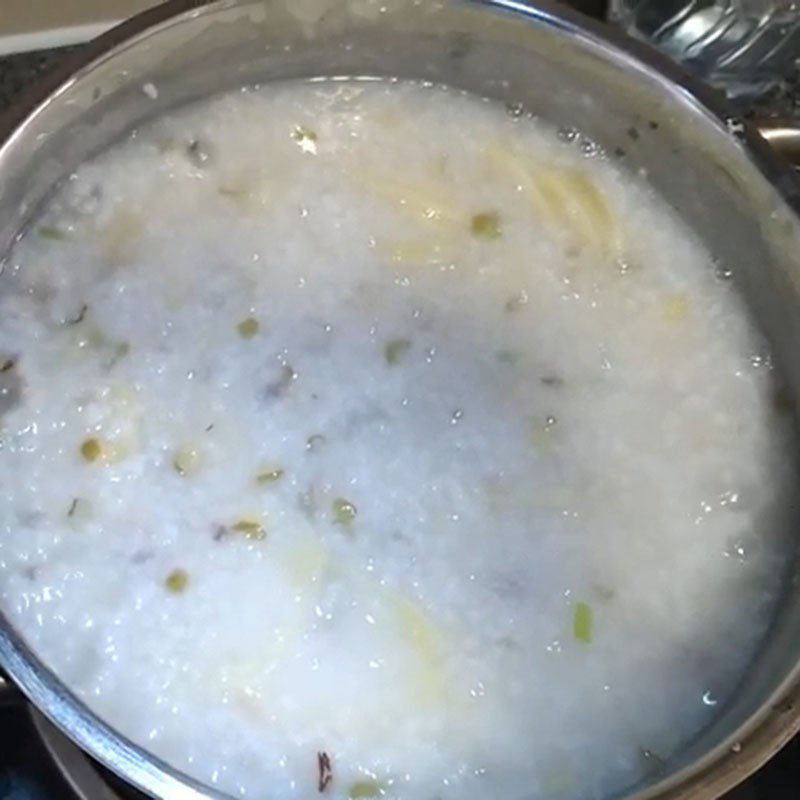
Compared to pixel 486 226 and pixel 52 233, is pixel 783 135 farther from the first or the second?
pixel 52 233

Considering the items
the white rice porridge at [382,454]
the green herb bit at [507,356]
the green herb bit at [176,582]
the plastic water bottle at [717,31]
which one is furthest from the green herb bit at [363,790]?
the plastic water bottle at [717,31]

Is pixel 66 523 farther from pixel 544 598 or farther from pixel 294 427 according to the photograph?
pixel 544 598

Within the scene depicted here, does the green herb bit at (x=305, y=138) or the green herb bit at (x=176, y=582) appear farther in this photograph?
the green herb bit at (x=305, y=138)

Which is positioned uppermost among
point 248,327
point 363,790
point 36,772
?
point 248,327

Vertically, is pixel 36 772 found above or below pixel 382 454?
below

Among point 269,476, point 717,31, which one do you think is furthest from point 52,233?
point 717,31

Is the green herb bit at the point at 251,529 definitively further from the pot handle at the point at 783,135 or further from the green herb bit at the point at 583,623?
the pot handle at the point at 783,135

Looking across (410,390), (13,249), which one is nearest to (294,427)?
(410,390)
